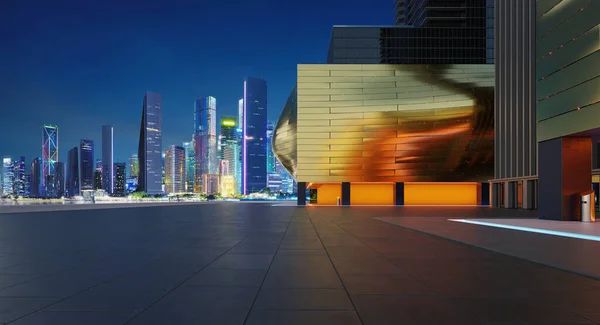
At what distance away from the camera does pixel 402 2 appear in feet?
459

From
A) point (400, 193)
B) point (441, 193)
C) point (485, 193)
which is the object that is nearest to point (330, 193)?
point (400, 193)

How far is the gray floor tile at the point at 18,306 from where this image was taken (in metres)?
5.63

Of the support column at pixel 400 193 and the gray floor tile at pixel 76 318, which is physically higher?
the gray floor tile at pixel 76 318

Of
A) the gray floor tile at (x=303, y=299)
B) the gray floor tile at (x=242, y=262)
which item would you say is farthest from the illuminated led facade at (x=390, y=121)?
the gray floor tile at (x=303, y=299)

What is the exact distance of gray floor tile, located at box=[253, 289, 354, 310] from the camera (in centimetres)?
607

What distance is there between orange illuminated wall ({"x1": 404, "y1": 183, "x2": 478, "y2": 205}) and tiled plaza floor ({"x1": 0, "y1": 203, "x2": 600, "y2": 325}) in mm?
46371

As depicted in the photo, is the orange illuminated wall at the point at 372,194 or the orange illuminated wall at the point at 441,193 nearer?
the orange illuminated wall at the point at 441,193

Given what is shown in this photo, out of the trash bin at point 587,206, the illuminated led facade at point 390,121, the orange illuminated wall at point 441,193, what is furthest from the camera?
the orange illuminated wall at point 441,193

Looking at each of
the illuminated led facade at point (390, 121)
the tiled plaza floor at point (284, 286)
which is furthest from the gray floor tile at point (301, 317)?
the illuminated led facade at point (390, 121)

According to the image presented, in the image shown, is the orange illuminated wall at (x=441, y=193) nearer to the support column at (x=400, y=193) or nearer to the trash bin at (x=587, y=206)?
the support column at (x=400, y=193)

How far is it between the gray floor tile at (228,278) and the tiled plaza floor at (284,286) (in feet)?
0.07

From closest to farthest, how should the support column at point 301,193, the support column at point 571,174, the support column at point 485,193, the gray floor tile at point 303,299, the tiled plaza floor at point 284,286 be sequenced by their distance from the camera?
the tiled plaza floor at point 284,286, the gray floor tile at point 303,299, the support column at point 571,174, the support column at point 301,193, the support column at point 485,193

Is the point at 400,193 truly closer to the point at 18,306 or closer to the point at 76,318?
the point at 18,306

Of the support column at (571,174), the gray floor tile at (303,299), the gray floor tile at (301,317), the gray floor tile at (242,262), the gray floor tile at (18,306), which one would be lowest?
the gray floor tile at (242,262)
